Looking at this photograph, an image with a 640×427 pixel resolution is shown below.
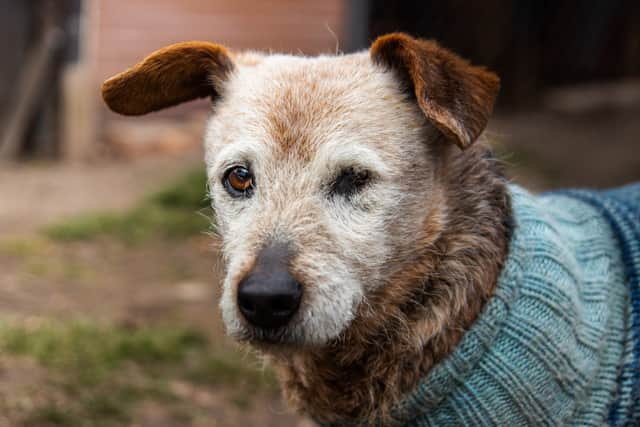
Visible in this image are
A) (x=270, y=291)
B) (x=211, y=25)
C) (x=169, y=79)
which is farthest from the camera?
(x=211, y=25)

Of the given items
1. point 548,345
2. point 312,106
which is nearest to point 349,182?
point 312,106

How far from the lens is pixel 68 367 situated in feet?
13.3

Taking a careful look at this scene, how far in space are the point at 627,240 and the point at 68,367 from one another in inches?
105

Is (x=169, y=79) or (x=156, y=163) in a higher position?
(x=169, y=79)

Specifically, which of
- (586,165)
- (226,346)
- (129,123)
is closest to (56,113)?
(129,123)

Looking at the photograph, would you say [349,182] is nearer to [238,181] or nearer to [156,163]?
[238,181]

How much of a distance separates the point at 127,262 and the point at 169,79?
3178mm

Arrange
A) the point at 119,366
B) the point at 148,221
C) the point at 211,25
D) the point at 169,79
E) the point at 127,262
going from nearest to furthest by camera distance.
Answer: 1. the point at 169,79
2. the point at 119,366
3. the point at 127,262
4. the point at 148,221
5. the point at 211,25

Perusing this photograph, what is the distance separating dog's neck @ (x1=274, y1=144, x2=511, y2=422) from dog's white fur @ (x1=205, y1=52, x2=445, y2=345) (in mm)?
87

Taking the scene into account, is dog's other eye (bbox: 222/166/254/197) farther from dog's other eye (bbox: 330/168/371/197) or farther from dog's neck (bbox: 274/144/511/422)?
dog's neck (bbox: 274/144/511/422)

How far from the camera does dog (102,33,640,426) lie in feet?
8.16

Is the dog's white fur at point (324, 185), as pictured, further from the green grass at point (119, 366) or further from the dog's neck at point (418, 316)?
the green grass at point (119, 366)

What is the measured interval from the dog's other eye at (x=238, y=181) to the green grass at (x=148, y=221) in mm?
3297

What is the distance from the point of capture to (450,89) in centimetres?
256
